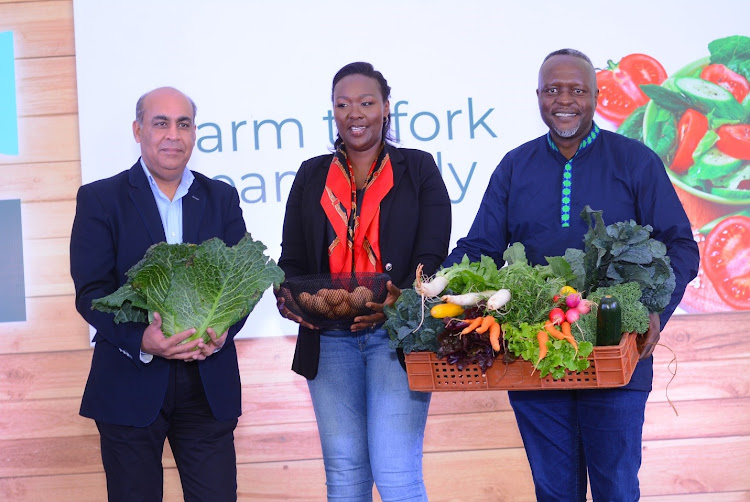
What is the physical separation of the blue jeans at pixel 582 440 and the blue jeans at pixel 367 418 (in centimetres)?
31

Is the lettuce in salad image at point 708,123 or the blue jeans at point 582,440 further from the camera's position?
the lettuce in salad image at point 708,123

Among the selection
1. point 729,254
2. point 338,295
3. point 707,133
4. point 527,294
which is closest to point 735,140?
point 707,133

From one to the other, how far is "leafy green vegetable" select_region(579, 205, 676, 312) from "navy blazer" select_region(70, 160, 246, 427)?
98 centimetres

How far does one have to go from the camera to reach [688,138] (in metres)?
3.33

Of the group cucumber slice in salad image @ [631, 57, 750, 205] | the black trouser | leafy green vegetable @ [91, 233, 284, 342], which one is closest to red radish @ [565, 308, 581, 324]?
leafy green vegetable @ [91, 233, 284, 342]

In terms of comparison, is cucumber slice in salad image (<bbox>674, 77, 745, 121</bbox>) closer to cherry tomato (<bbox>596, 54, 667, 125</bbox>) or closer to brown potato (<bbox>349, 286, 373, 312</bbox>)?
cherry tomato (<bbox>596, 54, 667, 125</bbox>)

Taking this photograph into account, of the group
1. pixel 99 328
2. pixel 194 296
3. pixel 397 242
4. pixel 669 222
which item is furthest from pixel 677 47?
pixel 99 328

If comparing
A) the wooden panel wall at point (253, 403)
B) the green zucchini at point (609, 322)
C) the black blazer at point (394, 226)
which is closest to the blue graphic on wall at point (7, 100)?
the wooden panel wall at point (253, 403)

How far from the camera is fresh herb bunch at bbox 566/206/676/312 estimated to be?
210 cm

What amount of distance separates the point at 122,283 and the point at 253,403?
4.29ft

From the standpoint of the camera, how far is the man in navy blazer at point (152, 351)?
230cm

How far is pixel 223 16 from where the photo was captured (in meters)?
3.38

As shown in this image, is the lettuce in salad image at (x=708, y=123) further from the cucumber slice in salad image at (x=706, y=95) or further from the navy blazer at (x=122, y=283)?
the navy blazer at (x=122, y=283)

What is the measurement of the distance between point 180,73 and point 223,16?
280 millimetres
